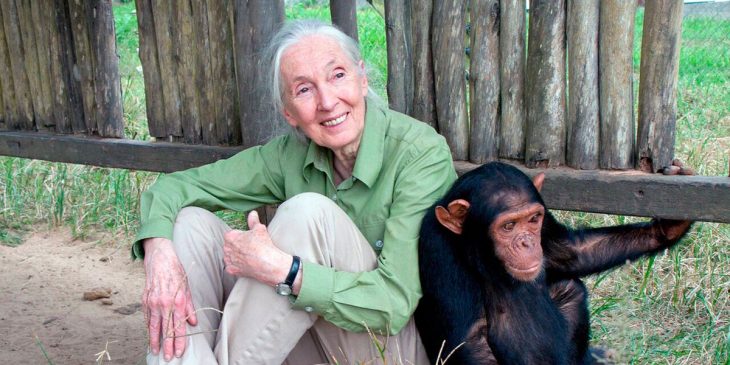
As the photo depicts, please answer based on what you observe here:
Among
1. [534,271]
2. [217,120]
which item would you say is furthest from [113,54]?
[534,271]

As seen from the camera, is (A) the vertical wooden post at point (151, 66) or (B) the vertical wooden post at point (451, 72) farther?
(A) the vertical wooden post at point (151, 66)

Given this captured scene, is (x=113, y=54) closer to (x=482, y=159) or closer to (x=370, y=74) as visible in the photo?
(x=370, y=74)

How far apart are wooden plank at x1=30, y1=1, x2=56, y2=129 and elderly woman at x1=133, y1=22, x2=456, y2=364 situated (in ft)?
6.39

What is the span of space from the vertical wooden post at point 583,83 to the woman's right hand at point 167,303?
5.39 feet

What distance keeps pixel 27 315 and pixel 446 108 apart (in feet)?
9.24

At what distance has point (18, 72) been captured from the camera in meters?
5.20

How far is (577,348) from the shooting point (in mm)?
3293

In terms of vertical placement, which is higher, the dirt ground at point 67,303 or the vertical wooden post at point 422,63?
the vertical wooden post at point 422,63

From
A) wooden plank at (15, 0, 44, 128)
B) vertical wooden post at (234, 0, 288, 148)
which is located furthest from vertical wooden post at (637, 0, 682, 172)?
wooden plank at (15, 0, 44, 128)

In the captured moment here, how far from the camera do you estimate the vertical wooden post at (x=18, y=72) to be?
5.13m

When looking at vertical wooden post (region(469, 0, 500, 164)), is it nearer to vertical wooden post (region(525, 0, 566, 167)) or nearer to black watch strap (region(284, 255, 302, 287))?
vertical wooden post (region(525, 0, 566, 167))

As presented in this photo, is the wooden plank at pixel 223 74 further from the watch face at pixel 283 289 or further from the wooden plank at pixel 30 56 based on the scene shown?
the watch face at pixel 283 289

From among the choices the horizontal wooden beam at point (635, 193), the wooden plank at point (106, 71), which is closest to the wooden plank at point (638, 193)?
the horizontal wooden beam at point (635, 193)

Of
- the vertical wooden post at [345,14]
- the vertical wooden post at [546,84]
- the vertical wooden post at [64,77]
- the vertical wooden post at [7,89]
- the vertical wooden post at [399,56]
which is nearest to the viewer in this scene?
the vertical wooden post at [546,84]
